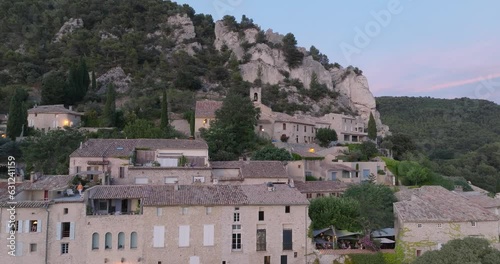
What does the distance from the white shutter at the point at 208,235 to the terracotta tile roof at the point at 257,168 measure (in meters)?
7.80

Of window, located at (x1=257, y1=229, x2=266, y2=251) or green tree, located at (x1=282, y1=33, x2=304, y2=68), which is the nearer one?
window, located at (x1=257, y1=229, x2=266, y2=251)

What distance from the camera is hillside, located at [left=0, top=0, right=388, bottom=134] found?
263 ft

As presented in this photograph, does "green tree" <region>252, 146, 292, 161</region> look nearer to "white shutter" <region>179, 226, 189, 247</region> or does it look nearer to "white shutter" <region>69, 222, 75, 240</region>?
"white shutter" <region>179, 226, 189, 247</region>

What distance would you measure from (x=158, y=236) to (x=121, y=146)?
509 inches

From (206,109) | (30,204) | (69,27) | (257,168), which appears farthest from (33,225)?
(69,27)

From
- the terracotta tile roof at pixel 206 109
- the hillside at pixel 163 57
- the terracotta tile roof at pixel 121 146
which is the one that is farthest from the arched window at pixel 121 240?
the hillside at pixel 163 57

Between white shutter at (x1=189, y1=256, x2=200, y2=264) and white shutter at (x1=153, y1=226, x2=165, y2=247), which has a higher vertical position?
white shutter at (x1=153, y1=226, x2=165, y2=247)

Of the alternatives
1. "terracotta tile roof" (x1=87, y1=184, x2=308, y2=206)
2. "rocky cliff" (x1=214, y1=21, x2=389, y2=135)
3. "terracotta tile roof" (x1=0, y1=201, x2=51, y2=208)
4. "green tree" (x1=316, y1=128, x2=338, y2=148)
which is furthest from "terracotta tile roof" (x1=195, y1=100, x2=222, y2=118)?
"terracotta tile roof" (x1=0, y1=201, x2=51, y2=208)

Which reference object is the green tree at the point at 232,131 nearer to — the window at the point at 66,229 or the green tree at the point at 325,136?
the green tree at the point at 325,136

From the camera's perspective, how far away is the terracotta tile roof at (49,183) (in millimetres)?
30328

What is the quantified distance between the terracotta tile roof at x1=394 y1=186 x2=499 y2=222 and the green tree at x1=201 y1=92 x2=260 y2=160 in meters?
19.4

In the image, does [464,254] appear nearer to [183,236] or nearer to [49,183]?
[183,236]

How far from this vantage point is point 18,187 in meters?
30.8

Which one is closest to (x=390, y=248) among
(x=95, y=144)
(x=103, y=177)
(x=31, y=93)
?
(x=103, y=177)
